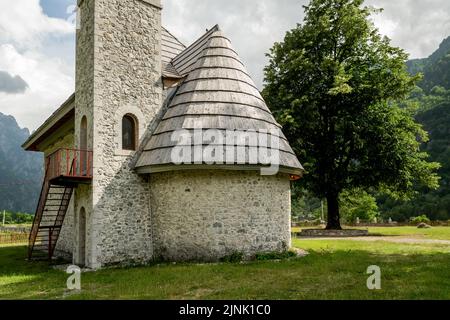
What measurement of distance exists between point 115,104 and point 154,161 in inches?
84.8

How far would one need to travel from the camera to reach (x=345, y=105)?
74.1 ft

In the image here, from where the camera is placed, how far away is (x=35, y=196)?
100188 millimetres

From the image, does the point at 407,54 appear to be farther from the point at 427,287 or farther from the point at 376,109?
the point at 427,287

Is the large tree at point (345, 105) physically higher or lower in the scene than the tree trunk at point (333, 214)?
higher

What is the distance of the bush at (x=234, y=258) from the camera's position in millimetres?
10516

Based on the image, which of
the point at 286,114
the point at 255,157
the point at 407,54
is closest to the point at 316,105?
the point at 286,114

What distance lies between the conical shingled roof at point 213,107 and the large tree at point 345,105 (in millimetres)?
8488

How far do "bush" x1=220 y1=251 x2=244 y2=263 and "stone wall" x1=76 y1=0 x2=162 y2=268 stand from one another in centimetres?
247

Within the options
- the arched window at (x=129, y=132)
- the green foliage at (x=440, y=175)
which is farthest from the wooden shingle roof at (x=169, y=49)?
the green foliage at (x=440, y=175)

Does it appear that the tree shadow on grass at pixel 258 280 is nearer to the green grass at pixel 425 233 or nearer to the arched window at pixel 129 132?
the arched window at pixel 129 132

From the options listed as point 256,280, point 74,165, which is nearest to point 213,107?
point 74,165

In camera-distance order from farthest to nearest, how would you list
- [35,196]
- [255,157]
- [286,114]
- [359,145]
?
[35,196] < [359,145] < [286,114] < [255,157]
